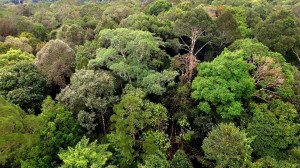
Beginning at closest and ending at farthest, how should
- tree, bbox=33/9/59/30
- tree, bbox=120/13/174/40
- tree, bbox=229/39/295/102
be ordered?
tree, bbox=229/39/295/102
tree, bbox=120/13/174/40
tree, bbox=33/9/59/30

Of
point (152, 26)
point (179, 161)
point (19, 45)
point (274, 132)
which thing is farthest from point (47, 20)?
point (274, 132)

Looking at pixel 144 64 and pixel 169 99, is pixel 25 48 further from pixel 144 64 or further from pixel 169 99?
pixel 169 99

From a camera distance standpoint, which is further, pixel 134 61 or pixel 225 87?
pixel 134 61

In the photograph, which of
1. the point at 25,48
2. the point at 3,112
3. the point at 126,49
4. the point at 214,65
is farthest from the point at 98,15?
the point at 3,112

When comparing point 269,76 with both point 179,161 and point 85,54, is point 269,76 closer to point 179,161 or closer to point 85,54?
point 179,161

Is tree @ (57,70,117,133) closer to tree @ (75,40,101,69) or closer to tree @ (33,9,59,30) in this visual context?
tree @ (75,40,101,69)

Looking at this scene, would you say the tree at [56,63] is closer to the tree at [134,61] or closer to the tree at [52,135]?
the tree at [134,61]

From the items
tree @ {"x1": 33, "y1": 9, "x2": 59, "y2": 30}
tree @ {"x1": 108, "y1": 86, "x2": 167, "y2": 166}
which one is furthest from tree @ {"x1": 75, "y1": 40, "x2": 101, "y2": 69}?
tree @ {"x1": 33, "y1": 9, "x2": 59, "y2": 30}
